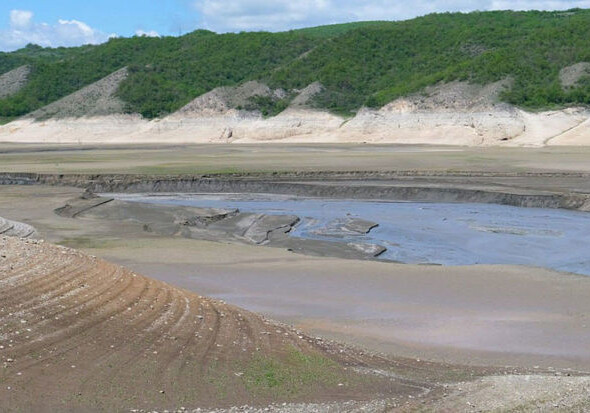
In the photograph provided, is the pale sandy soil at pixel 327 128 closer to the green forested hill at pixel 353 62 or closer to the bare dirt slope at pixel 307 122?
the bare dirt slope at pixel 307 122

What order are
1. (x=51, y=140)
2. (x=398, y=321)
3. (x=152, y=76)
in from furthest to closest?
(x=152, y=76)
(x=51, y=140)
(x=398, y=321)

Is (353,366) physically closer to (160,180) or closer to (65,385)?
(65,385)

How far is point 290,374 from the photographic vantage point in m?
10.8

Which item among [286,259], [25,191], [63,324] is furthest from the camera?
[25,191]

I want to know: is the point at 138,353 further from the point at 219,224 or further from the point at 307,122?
the point at 307,122

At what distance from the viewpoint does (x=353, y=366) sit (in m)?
11.6

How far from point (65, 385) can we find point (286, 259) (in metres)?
13.4

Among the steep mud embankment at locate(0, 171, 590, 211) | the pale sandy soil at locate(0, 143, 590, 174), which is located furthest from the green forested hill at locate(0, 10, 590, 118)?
the steep mud embankment at locate(0, 171, 590, 211)

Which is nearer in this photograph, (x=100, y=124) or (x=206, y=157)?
(x=206, y=157)

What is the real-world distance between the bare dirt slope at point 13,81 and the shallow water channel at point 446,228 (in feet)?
306

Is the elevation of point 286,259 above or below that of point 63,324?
below

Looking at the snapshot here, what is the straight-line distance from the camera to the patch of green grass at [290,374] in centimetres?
1032

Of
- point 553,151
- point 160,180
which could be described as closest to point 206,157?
point 160,180

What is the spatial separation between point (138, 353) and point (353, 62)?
9790 centimetres
